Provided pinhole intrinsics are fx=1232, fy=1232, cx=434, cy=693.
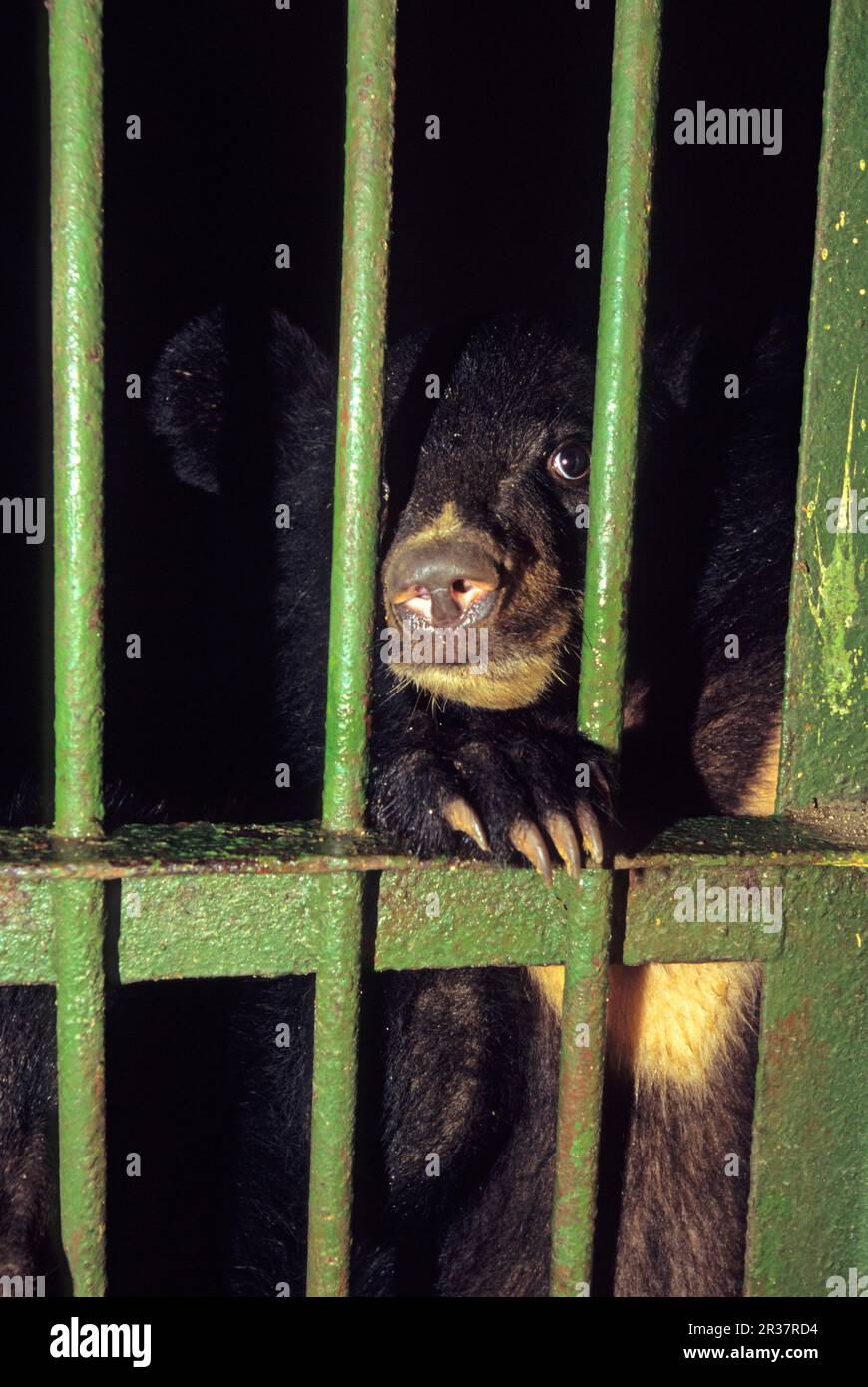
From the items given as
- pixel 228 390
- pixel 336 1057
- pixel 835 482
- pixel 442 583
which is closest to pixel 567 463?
pixel 442 583

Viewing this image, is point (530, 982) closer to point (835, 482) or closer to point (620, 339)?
point (835, 482)

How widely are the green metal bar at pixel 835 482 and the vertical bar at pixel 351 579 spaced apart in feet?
2.05

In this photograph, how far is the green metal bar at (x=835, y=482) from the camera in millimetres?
1666

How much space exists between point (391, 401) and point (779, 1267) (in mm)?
2078

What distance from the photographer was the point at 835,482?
1735 millimetres

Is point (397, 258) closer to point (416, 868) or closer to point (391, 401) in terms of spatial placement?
point (391, 401)

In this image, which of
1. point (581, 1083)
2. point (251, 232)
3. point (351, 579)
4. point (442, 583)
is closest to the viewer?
point (351, 579)

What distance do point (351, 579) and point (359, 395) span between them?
0.22m

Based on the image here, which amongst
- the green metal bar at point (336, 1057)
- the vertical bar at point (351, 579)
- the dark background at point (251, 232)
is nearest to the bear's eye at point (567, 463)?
the dark background at point (251, 232)

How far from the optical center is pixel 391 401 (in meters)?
3.04

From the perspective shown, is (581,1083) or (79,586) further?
(581,1083)

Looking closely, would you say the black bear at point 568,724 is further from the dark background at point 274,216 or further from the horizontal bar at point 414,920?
the horizontal bar at point 414,920

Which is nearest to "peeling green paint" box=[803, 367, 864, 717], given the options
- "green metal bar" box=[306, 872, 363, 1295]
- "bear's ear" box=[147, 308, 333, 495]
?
"green metal bar" box=[306, 872, 363, 1295]

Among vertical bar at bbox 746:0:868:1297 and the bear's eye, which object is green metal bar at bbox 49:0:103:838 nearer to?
vertical bar at bbox 746:0:868:1297
